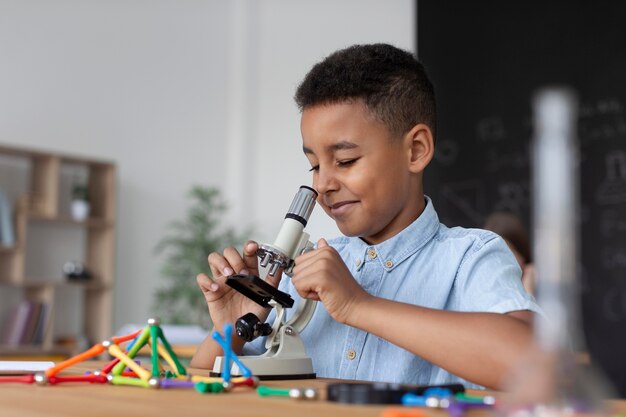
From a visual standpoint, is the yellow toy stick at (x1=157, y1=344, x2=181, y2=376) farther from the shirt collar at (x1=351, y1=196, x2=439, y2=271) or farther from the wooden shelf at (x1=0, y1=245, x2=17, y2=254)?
the wooden shelf at (x1=0, y1=245, x2=17, y2=254)

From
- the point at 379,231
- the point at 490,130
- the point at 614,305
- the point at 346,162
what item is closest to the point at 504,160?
the point at 490,130

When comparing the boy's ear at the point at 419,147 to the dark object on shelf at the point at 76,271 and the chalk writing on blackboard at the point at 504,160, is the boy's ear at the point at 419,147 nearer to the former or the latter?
the chalk writing on blackboard at the point at 504,160

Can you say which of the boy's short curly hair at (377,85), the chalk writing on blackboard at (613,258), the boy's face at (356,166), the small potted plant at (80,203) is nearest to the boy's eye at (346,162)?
the boy's face at (356,166)

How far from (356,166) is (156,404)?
2.47ft

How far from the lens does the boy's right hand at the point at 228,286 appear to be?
1.46 meters

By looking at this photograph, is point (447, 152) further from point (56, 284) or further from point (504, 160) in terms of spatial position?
point (56, 284)

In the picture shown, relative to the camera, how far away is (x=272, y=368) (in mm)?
1190

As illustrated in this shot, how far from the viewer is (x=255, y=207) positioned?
6457 millimetres

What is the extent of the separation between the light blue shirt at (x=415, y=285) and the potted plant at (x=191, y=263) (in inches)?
159

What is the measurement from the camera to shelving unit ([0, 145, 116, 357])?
17.1 ft

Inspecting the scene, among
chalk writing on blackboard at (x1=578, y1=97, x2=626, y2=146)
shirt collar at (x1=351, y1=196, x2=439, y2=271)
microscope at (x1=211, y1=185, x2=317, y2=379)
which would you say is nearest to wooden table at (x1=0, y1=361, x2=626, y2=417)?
microscope at (x1=211, y1=185, x2=317, y2=379)

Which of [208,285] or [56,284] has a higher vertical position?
[208,285]

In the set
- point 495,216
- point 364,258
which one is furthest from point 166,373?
point 495,216

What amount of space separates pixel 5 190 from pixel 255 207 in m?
1.91
